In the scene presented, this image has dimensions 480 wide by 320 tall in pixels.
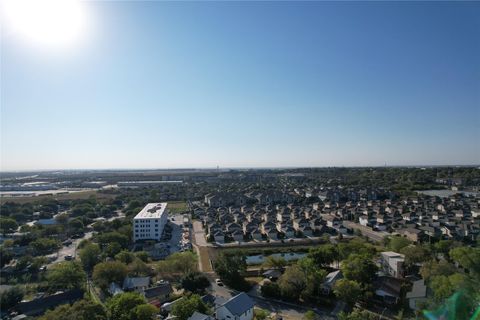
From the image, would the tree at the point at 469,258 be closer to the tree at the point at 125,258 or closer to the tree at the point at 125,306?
the tree at the point at 125,306

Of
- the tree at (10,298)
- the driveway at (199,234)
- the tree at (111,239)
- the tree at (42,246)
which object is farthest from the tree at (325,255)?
the tree at (42,246)

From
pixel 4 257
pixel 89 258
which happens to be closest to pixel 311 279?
pixel 89 258

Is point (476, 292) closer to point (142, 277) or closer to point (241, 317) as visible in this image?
point (241, 317)

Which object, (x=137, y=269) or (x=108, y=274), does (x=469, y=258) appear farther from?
(x=108, y=274)

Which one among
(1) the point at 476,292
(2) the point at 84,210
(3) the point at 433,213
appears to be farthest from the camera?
(2) the point at 84,210

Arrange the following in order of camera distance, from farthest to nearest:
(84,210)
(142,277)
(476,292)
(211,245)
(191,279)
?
(84,210) < (211,245) < (142,277) < (191,279) < (476,292)

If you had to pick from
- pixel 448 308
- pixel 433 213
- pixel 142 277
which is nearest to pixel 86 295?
pixel 142 277
